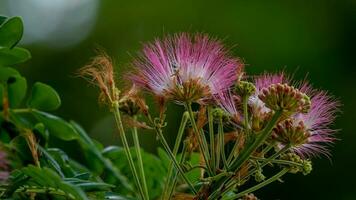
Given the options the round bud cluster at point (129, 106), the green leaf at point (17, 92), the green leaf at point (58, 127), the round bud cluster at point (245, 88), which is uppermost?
the round bud cluster at point (245, 88)

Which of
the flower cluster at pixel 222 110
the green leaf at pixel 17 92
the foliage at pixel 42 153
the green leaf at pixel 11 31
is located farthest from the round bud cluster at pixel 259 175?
the green leaf at pixel 17 92

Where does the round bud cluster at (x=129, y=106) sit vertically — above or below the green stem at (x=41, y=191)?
above

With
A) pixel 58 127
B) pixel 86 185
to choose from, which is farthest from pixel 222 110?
pixel 58 127

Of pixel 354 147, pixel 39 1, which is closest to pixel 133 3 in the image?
pixel 39 1

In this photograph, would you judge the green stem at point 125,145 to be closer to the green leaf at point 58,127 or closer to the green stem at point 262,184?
the green stem at point 262,184

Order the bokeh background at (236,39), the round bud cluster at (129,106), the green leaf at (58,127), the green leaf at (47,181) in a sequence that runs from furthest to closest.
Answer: the bokeh background at (236,39), the green leaf at (58,127), the round bud cluster at (129,106), the green leaf at (47,181)

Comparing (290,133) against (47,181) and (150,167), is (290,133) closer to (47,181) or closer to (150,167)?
(47,181)
